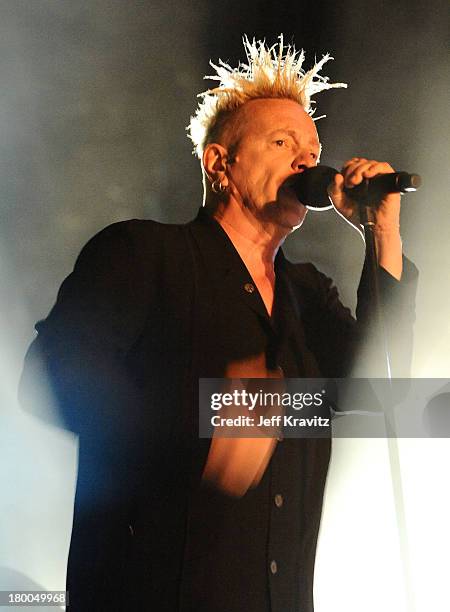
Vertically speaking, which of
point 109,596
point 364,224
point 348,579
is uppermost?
point 364,224

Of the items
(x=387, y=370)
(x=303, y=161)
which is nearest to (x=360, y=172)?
(x=303, y=161)

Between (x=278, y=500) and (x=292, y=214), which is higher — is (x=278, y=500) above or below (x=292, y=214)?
below

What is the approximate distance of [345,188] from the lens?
→ 1595 mm

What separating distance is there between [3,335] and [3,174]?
405mm

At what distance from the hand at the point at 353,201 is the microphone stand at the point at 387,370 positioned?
0.02 metres

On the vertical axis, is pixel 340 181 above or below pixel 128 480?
above

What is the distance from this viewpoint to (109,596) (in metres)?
1.50

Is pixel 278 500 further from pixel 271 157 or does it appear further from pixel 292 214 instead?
pixel 271 157

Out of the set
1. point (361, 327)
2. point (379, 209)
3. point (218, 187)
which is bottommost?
point (361, 327)

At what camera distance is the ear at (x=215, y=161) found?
1892 millimetres

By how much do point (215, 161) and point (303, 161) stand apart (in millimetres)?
215

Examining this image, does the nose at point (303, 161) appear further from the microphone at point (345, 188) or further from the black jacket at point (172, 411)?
the black jacket at point (172, 411)

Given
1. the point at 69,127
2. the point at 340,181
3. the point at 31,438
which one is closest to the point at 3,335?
the point at 31,438

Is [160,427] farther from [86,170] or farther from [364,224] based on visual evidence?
[86,170]
